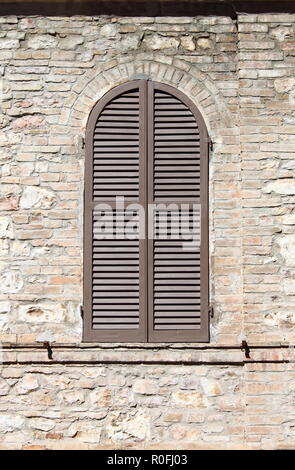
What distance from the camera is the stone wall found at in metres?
7.27

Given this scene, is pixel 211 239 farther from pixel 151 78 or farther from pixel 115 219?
pixel 151 78

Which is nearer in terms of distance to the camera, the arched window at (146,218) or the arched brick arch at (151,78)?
the arched window at (146,218)

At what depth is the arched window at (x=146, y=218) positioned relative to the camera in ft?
24.3

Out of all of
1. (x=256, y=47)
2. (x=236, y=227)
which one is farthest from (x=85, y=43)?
(x=236, y=227)

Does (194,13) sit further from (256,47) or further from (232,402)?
(232,402)

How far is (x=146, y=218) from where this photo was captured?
7492 millimetres

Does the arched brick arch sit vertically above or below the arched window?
above

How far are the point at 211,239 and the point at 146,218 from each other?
1.76ft

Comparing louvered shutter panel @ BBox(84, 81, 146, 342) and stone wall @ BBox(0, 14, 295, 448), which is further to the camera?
louvered shutter panel @ BBox(84, 81, 146, 342)

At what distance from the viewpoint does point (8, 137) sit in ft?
24.9

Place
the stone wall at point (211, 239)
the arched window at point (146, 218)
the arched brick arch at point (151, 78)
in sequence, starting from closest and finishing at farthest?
the stone wall at point (211, 239)
the arched window at point (146, 218)
the arched brick arch at point (151, 78)

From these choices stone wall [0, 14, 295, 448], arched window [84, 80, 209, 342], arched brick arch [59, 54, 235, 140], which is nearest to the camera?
stone wall [0, 14, 295, 448]

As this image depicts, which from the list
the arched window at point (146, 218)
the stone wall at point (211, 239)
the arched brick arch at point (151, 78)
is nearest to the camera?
the stone wall at point (211, 239)

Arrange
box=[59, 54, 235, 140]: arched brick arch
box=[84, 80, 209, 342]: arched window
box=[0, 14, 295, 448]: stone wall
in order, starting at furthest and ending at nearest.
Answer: box=[59, 54, 235, 140]: arched brick arch → box=[84, 80, 209, 342]: arched window → box=[0, 14, 295, 448]: stone wall
